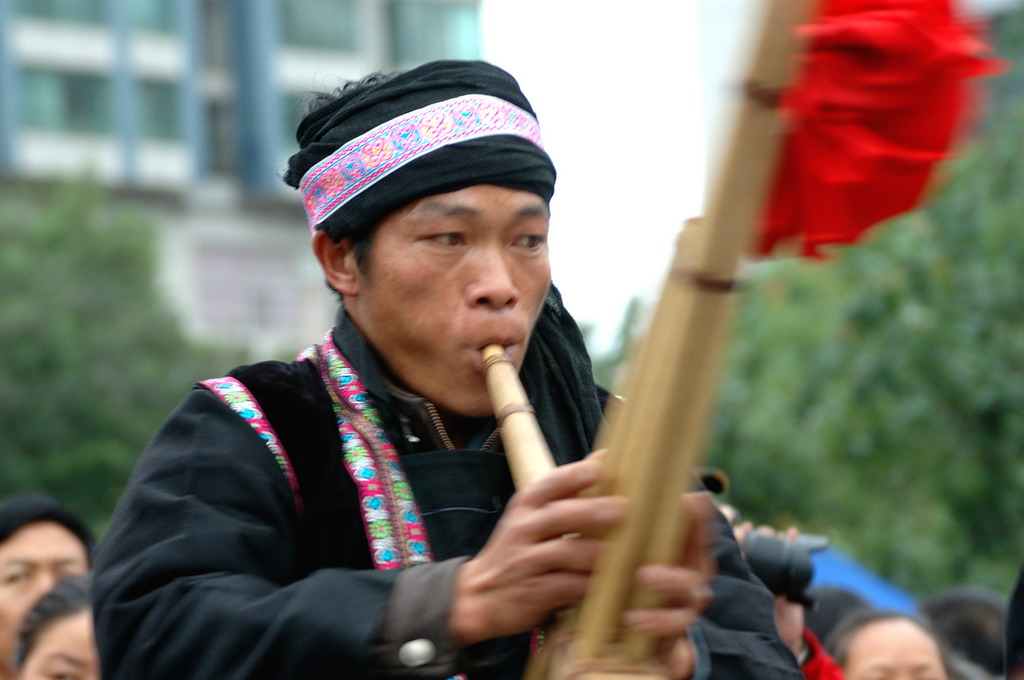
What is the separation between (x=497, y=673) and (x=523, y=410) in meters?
0.36

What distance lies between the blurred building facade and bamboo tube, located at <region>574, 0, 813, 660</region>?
2893 centimetres

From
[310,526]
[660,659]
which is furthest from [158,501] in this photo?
[660,659]

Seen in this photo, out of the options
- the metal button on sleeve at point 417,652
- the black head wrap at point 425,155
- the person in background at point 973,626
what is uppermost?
the black head wrap at point 425,155

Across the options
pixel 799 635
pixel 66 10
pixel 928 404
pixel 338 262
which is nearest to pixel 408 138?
Result: pixel 338 262

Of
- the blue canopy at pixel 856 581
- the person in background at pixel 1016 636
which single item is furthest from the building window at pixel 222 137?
the person in background at pixel 1016 636

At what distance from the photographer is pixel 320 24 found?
34250 mm

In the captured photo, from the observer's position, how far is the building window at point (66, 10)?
30922mm

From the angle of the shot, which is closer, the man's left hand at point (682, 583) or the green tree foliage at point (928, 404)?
the man's left hand at point (682, 583)

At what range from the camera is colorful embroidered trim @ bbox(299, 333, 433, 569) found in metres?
2.19

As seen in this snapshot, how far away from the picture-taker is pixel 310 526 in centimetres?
219

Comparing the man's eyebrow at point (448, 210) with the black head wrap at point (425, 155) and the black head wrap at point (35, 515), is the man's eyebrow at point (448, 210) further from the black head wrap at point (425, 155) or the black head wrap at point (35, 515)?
the black head wrap at point (35, 515)

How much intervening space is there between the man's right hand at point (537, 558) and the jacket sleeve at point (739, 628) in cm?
36

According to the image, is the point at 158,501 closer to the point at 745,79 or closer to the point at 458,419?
the point at 458,419

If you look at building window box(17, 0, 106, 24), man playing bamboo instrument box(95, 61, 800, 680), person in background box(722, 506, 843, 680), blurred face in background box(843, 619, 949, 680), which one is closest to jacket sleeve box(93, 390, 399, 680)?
man playing bamboo instrument box(95, 61, 800, 680)
